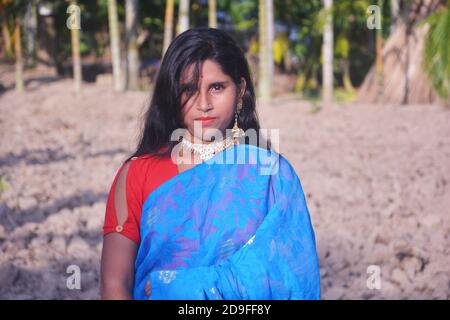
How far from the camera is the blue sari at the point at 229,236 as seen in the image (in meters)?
1.65

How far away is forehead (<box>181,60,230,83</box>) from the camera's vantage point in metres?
1.78

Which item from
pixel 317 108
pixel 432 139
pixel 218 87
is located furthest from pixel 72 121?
pixel 218 87

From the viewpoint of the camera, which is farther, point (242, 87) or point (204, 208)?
point (242, 87)

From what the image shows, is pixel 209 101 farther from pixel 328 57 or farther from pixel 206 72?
pixel 328 57

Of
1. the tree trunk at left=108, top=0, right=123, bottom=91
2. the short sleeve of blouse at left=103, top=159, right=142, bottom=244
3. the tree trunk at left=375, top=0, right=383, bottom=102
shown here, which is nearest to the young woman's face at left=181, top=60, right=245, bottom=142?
the short sleeve of blouse at left=103, top=159, right=142, bottom=244

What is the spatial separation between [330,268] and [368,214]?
1294 millimetres

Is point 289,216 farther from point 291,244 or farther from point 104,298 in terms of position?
point 104,298

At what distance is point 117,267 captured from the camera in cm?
169

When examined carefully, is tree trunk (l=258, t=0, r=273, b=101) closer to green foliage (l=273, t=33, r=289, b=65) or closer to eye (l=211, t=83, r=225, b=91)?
green foliage (l=273, t=33, r=289, b=65)

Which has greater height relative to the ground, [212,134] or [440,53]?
[440,53]

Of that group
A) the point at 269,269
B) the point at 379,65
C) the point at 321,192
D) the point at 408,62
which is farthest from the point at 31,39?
the point at 269,269

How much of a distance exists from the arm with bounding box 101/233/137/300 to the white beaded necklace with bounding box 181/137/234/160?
0.34 metres

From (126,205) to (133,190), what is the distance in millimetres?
49

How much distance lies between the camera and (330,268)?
406 centimetres
